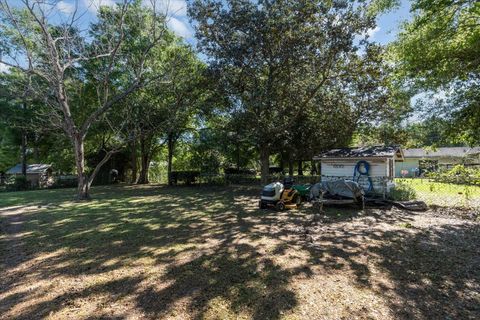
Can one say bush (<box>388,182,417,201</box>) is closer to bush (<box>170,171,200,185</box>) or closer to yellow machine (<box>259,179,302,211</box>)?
yellow machine (<box>259,179,302,211</box>)

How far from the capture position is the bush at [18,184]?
66.7 feet

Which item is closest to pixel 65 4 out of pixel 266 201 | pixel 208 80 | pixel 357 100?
pixel 208 80

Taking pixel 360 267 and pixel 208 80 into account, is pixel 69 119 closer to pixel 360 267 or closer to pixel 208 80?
pixel 208 80

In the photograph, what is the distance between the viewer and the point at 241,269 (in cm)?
409

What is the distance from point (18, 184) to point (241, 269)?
77.9 feet

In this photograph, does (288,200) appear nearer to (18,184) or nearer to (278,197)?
(278,197)

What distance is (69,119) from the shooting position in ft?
38.6

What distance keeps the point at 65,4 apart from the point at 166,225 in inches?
367

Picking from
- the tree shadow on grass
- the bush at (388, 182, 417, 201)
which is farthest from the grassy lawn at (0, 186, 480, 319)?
the bush at (388, 182, 417, 201)

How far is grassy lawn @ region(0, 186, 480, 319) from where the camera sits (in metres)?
3.00

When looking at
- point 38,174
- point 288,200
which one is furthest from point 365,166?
point 38,174

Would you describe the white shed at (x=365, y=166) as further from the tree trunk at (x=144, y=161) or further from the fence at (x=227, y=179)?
the tree trunk at (x=144, y=161)

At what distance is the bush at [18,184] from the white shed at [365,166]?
22.4m

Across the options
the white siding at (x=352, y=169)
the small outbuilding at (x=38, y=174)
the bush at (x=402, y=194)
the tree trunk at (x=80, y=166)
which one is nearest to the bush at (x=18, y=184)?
the small outbuilding at (x=38, y=174)
